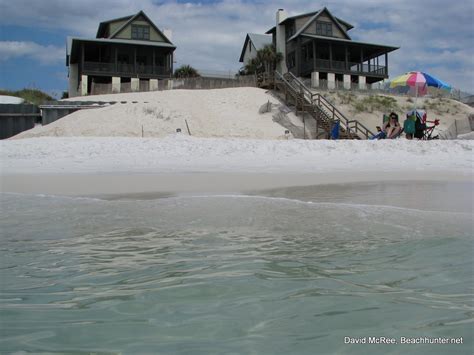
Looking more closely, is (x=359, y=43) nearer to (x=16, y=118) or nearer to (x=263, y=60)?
(x=263, y=60)

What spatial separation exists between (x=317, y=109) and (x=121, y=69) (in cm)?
2081

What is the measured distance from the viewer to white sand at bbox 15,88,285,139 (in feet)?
77.5

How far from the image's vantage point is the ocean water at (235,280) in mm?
2393

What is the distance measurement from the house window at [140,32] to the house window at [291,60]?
47.6 ft

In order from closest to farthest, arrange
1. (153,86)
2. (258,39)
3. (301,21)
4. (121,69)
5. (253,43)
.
Answer: (153,86)
(121,69)
(301,21)
(253,43)
(258,39)

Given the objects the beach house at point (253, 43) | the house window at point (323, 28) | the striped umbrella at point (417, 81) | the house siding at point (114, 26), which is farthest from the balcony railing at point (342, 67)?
the striped umbrella at point (417, 81)

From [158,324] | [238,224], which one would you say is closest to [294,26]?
[238,224]

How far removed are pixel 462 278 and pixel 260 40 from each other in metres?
50.9

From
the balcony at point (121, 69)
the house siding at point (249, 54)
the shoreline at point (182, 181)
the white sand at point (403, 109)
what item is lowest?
the shoreline at point (182, 181)

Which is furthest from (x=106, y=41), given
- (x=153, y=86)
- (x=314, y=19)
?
(x=314, y=19)

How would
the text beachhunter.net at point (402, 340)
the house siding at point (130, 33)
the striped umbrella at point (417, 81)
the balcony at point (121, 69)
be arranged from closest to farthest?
the text beachhunter.net at point (402, 340), the striped umbrella at point (417, 81), the balcony at point (121, 69), the house siding at point (130, 33)

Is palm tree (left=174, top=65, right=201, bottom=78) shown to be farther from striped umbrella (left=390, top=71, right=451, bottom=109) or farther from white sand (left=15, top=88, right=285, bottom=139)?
striped umbrella (left=390, top=71, right=451, bottom=109)

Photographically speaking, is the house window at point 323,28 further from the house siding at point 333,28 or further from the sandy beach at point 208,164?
the sandy beach at point 208,164

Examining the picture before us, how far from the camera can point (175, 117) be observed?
1017 inches
